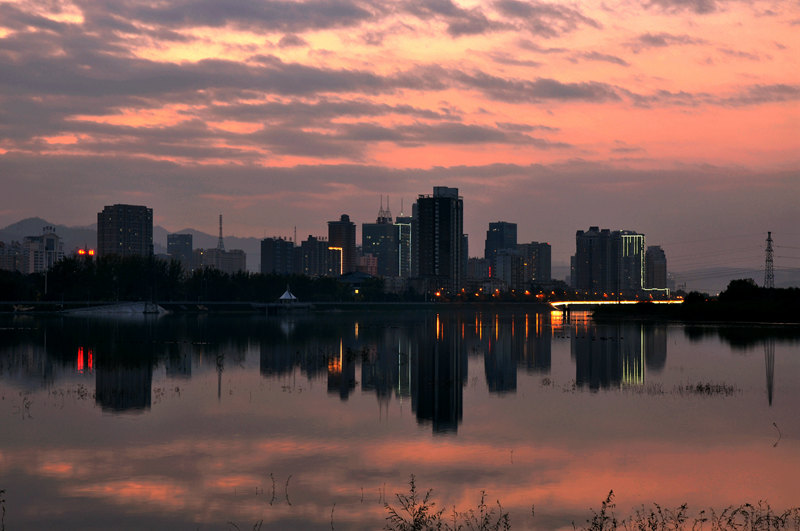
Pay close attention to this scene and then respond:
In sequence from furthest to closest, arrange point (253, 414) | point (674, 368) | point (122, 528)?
1. point (674, 368)
2. point (253, 414)
3. point (122, 528)

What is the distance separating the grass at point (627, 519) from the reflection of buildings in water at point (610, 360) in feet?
88.3

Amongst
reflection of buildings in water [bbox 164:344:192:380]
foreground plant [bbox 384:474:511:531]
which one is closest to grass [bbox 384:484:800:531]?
foreground plant [bbox 384:474:511:531]

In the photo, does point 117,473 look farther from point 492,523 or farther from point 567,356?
point 567,356

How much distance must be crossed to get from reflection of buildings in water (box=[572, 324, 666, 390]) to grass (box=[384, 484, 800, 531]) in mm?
26916

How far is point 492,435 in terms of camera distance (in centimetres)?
3131

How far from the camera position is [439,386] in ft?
156

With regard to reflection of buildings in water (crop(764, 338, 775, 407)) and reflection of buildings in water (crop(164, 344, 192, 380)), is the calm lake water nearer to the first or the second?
reflection of buildings in water (crop(764, 338, 775, 407))

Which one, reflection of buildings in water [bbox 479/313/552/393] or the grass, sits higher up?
the grass

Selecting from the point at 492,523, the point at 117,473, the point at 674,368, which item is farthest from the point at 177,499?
the point at 674,368

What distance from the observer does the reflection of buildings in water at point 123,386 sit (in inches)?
1503

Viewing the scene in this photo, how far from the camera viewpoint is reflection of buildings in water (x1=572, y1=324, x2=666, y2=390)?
51581 millimetres

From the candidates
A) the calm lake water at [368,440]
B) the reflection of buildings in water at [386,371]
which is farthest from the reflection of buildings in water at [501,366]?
the reflection of buildings in water at [386,371]

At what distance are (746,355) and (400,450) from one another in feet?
164

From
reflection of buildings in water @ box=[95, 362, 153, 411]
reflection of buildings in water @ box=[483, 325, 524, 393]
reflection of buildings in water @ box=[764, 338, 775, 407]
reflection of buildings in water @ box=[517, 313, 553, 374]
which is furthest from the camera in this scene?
reflection of buildings in water @ box=[517, 313, 553, 374]
